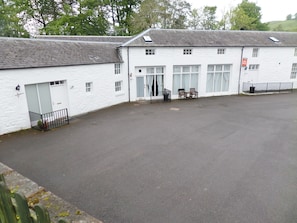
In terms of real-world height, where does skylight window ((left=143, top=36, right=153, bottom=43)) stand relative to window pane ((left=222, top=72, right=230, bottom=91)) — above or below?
above

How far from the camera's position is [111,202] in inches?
196

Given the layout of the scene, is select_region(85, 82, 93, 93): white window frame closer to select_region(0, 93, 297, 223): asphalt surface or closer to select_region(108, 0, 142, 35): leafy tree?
select_region(0, 93, 297, 223): asphalt surface

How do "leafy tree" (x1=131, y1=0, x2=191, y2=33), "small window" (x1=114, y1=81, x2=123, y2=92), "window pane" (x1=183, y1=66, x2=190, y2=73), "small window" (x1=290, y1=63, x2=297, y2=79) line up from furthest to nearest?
"leafy tree" (x1=131, y1=0, x2=191, y2=33)
"small window" (x1=290, y1=63, x2=297, y2=79)
"window pane" (x1=183, y1=66, x2=190, y2=73)
"small window" (x1=114, y1=81, x2=123, y2=92)

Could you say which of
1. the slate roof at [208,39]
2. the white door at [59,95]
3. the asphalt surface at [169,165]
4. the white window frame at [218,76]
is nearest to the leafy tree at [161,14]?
the slate roof at [208,39]

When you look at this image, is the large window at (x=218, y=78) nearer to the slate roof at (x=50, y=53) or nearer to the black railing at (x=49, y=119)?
the slate roof at (x=50, y=53)

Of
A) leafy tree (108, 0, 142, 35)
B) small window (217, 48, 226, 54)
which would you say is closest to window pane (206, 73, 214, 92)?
small window (217, 48, 226, 54)

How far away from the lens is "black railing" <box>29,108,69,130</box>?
35.2 feet

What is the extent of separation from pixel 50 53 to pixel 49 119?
13.7 ft

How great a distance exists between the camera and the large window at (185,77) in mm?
18344

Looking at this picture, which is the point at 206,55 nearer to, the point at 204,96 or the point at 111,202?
the point at 204,96

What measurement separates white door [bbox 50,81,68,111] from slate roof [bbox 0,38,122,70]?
1.28 metres

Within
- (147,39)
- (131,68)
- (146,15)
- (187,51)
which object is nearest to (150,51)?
(147,39)

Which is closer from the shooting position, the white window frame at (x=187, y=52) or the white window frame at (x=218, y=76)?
the white window frame at (x=187, y=52)

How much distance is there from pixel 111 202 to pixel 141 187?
99 cm
